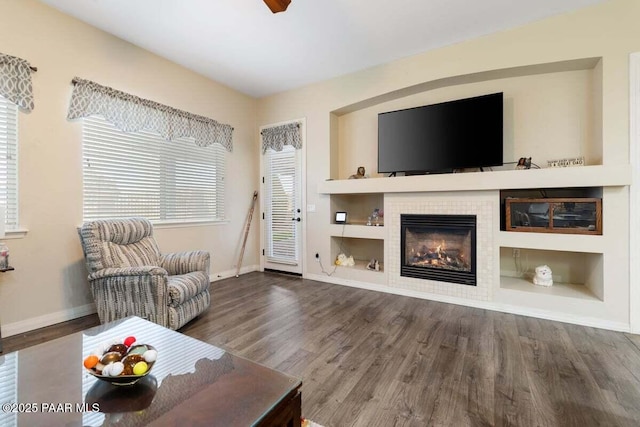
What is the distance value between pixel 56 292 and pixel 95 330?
1.68 metres

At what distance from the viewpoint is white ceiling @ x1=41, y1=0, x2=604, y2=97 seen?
2.57 metres

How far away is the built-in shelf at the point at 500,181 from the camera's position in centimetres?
246

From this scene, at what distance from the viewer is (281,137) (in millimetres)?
4500

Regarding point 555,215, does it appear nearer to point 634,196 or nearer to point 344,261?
point 634,196

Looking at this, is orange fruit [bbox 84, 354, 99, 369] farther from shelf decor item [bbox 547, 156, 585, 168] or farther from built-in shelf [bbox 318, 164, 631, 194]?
shelf decor item [bbox 547, 156, 585, 168]

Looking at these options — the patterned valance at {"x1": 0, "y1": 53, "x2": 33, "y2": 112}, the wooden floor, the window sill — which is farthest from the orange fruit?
the patterned valance at {"x1": 0, "y1": 53, "x2": 33, "y2": 112}

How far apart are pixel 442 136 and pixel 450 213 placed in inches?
37.2

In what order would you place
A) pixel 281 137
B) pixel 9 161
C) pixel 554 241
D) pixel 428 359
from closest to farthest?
pixel 428 359
pixel 9 161
pixel 554 241
pixel 281 137

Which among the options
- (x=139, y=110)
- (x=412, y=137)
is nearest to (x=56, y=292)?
(x=139, y=110)

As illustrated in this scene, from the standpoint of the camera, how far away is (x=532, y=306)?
278cm

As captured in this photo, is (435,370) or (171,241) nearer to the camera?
(435,370)

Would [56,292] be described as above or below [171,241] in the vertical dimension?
below

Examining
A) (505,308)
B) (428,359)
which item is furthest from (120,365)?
(505,308)

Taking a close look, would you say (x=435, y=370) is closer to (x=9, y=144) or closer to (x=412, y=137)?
(x=412, y=137)
